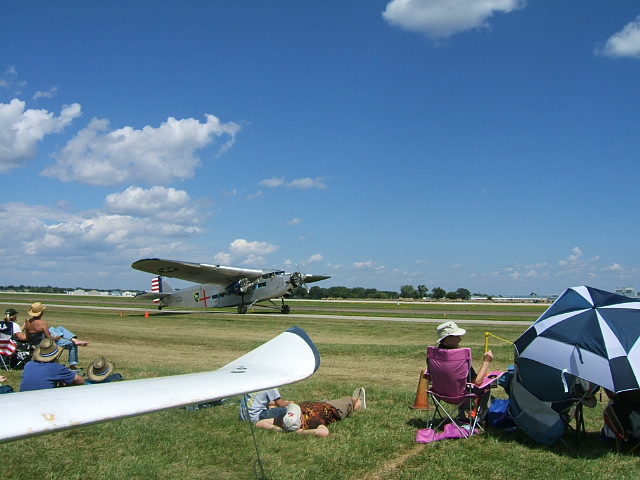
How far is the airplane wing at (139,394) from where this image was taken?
236 cm

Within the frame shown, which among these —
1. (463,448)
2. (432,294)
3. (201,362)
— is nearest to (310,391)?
(463,448)

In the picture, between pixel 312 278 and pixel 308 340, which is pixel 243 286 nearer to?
pixel 312 278

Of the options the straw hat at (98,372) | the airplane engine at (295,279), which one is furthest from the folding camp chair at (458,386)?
the airplane engine at (295,279)

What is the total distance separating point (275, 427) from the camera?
604cm

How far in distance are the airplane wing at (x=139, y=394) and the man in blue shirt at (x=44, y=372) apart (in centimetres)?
390

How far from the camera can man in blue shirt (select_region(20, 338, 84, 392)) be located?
655 centimetres

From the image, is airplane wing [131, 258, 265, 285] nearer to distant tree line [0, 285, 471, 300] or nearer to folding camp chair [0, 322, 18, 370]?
folding camp chair [0, 322, 18, 370]

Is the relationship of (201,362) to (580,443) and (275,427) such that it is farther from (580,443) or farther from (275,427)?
(580,443)

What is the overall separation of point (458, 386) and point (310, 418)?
5.69 feet

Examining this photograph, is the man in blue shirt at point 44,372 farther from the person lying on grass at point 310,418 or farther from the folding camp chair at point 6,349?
the folding camp chair at point 6,349

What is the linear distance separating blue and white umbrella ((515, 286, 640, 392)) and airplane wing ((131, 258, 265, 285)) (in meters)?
26.7

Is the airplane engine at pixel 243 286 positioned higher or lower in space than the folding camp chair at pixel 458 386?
higher

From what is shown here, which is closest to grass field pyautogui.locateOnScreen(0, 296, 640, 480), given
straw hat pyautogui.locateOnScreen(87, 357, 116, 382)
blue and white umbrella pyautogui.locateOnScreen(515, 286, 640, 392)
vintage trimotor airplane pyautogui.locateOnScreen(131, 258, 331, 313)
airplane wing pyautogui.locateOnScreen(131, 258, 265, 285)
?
blue and white umbrella pyautogui.locateOnScreen(515, 286, 640, 392)

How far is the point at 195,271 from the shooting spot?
3297 centimetres
